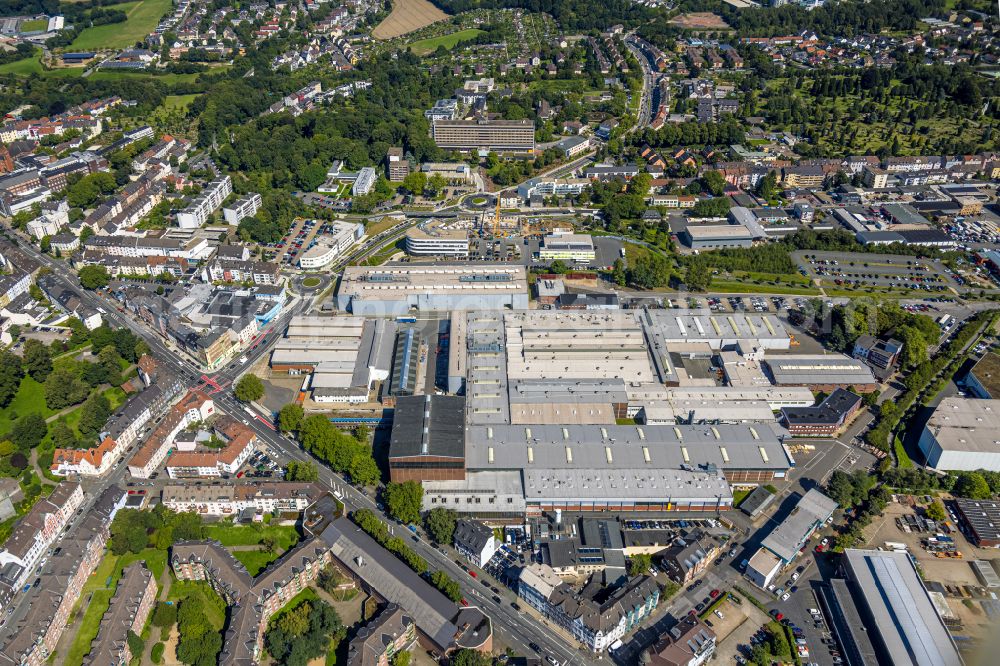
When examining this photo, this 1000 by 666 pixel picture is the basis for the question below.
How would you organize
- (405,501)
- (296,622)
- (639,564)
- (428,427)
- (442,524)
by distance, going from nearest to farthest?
(296,622) → (639,564) → (442,524) → (405,501) → (428,427)

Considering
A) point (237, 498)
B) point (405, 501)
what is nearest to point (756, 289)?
point (405, 501)

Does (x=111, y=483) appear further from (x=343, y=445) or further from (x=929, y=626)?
(x=929, y=626)

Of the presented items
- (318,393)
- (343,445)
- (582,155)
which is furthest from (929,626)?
(582,155)

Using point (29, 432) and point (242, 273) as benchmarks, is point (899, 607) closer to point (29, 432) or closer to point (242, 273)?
point (29, 432)

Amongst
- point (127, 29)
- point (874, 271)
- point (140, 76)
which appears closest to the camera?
point (874, 271)

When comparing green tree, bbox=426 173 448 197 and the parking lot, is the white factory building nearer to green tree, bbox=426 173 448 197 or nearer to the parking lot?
the parking lot

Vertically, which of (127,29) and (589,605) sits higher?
(127,29)

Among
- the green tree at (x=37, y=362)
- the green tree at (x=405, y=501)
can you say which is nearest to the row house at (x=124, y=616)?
the green tree at (x=405, y=501)
